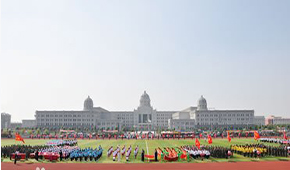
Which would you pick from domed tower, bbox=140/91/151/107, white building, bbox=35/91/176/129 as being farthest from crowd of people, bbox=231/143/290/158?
domed tower, bbox=140/91/151/107

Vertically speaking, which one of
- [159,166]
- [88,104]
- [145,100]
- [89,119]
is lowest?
[159,166]

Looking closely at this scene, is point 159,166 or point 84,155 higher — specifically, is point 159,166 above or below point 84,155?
below

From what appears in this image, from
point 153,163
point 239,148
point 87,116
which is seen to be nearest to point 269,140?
point 239,148

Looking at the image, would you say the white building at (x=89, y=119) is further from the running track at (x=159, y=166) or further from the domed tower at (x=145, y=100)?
the running track at (x=159, y=166)

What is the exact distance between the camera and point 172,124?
12606 cm

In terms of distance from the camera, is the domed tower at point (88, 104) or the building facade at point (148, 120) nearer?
the building facade at point (148, 120)

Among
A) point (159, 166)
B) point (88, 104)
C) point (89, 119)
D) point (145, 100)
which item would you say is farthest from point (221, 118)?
point (159, 166)

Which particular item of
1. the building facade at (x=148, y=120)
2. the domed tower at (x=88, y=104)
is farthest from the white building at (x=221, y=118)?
the domed tower at (x=88, y=104)

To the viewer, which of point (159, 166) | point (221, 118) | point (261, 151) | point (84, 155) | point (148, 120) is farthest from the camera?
point (148, 120)

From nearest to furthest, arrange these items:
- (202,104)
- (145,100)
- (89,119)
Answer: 1. (89,119)
2. (202,104)
3. (145,100)

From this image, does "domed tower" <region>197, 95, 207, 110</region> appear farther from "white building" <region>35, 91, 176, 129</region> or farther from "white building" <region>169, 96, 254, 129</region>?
"white building" <region>35, 91, 176, 129</region>

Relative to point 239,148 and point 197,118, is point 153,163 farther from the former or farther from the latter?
point 197,118

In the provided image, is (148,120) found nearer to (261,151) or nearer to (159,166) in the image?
(261,151)

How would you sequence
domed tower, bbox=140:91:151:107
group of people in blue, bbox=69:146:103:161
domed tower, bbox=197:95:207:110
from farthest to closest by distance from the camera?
domed tower, bbox=140:91:151:107
domed tower, bbox=197:95:207:110
group of people in blue, bbox=69:146:103:161
